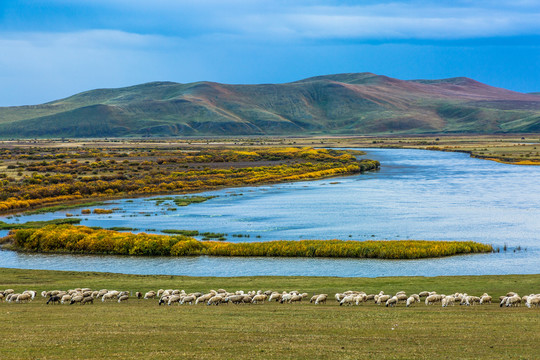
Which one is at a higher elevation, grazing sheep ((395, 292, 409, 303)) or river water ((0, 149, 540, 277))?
grazing sheep ((395, 292, 409, 303))

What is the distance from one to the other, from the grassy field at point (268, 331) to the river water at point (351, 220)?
8.85 metres

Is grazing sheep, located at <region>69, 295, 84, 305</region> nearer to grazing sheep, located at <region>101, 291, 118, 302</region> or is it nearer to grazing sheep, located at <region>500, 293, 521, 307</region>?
grazing sheep, located at <region>101, 291, 118, 302</region>

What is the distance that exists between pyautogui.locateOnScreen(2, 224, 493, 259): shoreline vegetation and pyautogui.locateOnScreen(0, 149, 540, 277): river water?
0.82 metres

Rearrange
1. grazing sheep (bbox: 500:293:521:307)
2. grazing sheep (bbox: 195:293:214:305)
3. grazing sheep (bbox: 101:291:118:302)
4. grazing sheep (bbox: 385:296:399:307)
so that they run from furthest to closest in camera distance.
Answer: grazing sheep (bbox: 101:291:118:302) → grazing sheep (bbox: 195:293:214:305) → grazing sheep (bbox: 385:296:399:307) → grazing sheep (bbox: 500:293:521:307)


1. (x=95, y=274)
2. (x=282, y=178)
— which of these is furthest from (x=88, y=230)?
(x=282, y=178)

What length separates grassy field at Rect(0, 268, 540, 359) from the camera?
11.4 meters

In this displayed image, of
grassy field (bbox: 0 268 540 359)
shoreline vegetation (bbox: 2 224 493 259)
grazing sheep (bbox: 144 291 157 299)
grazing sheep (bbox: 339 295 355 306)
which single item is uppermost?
grassy field (bbox: 0 268 540 359)

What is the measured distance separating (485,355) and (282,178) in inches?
2354

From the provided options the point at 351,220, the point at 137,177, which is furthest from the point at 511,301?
the point at 137,177

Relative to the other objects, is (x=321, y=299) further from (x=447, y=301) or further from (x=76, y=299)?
(x=76, y=299)

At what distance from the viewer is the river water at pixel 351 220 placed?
2773cm

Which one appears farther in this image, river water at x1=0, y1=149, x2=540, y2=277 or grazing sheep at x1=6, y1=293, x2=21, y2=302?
river water at x1=0, y1=149, x2=540, y2=277

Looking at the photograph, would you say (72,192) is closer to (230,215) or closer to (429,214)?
(230,215)

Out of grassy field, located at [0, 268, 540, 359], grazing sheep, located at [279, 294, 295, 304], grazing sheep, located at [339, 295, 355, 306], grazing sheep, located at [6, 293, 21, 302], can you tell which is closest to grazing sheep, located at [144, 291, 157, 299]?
grassy field, located at [0, 268, 540, 359]
